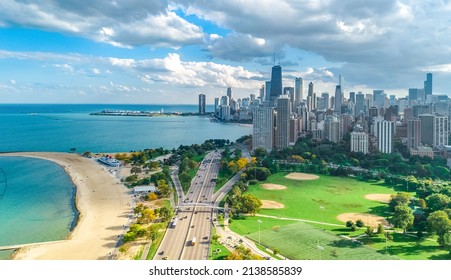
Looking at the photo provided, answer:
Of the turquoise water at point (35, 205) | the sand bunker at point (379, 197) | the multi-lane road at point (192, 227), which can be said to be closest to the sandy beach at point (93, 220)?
the turquoise water at point (35, 205)

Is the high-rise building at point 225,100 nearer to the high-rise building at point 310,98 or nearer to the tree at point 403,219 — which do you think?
the high-rise building at point 310,98

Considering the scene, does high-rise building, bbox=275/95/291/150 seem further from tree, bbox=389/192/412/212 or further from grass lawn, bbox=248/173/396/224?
tree, bbox=389/192/412/212

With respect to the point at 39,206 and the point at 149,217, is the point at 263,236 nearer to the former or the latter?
the point at 149,217

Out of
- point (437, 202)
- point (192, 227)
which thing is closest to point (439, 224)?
point (437, 202)

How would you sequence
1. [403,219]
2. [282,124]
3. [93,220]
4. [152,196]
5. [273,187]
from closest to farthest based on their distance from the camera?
[403,219] → [93,220] → [152,196] → [273,187] → [282,124]

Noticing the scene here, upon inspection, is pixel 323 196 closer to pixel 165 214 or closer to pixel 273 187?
pixel 273 187
